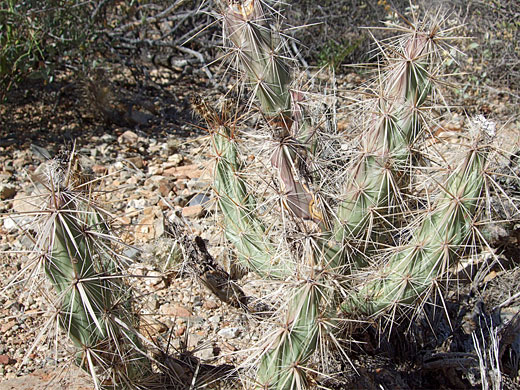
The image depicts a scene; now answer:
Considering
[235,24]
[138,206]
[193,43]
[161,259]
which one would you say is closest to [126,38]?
[193,43]

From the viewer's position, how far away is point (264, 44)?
2.22 m

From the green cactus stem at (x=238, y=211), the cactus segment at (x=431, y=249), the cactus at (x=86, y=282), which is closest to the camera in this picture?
the cactus at (x=86, y=282)

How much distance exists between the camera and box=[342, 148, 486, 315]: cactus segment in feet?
7.02

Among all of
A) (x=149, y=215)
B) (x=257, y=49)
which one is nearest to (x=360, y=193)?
(x=257, y=49)

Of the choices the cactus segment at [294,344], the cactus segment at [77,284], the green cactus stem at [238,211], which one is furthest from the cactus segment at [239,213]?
the cactus segment at [77,284]

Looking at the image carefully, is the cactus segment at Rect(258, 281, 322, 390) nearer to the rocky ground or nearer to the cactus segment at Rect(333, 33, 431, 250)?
the rocky ground

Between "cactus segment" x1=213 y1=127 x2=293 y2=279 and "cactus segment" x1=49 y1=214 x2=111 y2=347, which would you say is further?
"cactus segment" x1=213 y1=127 x2=293 y2=279

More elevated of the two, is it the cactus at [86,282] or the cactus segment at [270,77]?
the cactus segment at [270,77]

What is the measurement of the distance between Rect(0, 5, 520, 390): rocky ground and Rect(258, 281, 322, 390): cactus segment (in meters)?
0.13

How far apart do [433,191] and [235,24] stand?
3.68 feet

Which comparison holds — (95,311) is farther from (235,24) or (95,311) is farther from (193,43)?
(193,43)

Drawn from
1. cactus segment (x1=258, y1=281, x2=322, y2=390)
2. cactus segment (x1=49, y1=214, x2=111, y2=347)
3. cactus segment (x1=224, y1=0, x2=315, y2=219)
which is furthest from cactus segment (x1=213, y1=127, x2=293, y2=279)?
cactus segment (x1=49, y1=214, x2=111, y2=347)

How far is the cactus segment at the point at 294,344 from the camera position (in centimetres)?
187

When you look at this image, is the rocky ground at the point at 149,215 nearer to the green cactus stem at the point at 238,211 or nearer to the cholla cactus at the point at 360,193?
the green cactus stem at the point at 238,211
